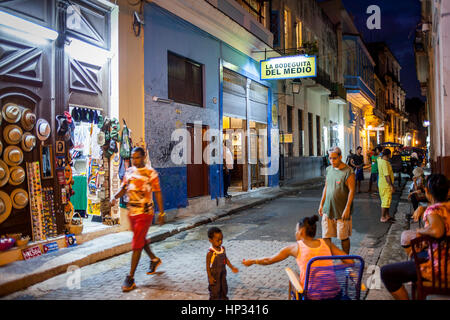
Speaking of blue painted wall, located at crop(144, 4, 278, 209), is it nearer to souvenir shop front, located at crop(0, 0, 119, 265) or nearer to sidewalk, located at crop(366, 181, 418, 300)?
souvenir shop front, located at crop(0, 0, 119, 265)

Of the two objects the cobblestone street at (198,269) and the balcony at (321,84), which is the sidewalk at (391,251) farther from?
the balcony at (321,84)

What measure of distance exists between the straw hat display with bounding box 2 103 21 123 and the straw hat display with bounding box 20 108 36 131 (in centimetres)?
11

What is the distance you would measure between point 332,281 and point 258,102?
14.3 meters

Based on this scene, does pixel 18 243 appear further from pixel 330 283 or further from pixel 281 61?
Answer: pixel 281 61

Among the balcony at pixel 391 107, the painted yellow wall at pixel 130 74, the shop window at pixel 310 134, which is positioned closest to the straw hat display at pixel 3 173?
the painted yellow wall at pixel 130 74

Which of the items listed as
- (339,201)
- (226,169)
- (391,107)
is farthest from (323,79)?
(391,107)

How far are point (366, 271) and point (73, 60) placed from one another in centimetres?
663

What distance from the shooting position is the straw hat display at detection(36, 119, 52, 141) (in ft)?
22.2

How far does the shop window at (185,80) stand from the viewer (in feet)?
35.7

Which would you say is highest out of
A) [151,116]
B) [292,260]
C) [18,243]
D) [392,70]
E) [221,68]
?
[392,70]

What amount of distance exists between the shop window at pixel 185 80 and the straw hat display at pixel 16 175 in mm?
5084

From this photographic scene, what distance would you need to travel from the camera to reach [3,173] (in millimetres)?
6145

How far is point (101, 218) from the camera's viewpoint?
8633mm
